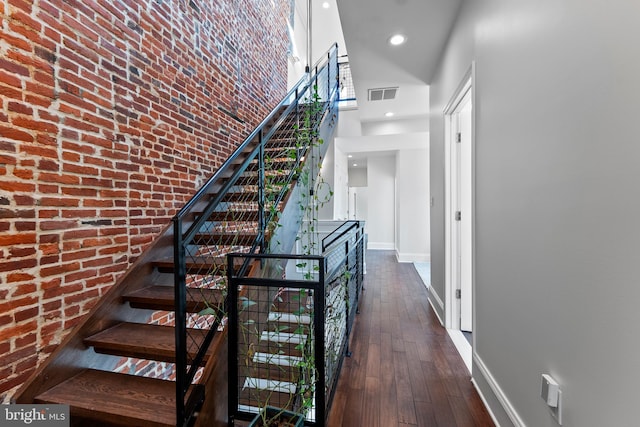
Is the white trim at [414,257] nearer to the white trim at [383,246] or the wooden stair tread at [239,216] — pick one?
the white trim at [383,246]

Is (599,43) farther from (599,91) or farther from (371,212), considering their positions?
(371,212)

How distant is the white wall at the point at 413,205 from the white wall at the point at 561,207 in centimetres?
493

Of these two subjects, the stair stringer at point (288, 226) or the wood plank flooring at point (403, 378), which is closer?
the wood plank flooring at point (403, 378)

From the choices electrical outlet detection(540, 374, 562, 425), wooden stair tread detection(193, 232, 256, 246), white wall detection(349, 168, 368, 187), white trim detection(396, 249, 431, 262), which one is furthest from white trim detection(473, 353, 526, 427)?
white wall detection(349, 168, 368, 187)

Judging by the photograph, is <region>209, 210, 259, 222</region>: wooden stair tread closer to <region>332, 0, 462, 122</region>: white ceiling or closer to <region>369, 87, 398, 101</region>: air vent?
<region>332, 0, 462, 122</region>: white ceiling

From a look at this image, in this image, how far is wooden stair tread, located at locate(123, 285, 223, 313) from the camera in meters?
1.89

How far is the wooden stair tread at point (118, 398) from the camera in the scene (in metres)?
1.43

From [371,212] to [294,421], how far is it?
7387 millimetres

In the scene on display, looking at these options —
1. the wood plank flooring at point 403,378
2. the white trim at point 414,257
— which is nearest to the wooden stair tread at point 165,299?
the wood plank flooring at point 403,378

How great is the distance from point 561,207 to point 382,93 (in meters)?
3.66

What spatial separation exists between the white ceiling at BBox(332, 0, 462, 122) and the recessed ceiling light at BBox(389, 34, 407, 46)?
0.05 meters

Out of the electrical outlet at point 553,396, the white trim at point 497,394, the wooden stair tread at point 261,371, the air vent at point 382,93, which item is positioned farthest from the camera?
the air vent at point 382,93

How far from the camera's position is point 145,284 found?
86.1 inches

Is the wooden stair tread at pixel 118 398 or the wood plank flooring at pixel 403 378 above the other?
the wooden stair tread at pixel 118 398
